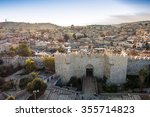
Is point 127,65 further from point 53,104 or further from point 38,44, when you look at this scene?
point 38,44

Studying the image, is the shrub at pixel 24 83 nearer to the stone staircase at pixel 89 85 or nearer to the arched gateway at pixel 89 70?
the stone staircase at pixel 89 85

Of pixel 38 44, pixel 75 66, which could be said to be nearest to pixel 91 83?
pixel 75 66

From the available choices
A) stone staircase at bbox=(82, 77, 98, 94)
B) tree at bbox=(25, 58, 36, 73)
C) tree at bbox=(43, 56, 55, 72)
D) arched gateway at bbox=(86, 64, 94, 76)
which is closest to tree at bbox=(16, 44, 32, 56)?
tree at bbox=(25, 58, 36, 73)

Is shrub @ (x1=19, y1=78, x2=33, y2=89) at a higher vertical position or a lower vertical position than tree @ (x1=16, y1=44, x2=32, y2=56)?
lower

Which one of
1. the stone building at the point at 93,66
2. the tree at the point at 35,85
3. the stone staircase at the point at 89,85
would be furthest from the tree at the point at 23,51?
the tree at the point at 35,85

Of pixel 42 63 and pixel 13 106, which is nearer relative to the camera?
pixel 13 106

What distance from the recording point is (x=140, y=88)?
23.1 feet

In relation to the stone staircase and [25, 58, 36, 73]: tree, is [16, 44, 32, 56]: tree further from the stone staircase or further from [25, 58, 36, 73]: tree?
the stone staircase

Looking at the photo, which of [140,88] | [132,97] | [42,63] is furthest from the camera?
[42,63]

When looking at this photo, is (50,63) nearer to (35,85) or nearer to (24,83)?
(24,83)

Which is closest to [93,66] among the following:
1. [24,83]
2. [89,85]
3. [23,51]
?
[89,85]

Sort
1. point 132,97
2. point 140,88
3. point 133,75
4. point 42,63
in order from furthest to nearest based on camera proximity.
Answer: point 42,63
point 133,75
point 140,88
point 132,97

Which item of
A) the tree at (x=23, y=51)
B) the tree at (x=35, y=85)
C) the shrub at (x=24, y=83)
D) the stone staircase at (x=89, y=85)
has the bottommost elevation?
the stone staircase at (x=89, y=85)

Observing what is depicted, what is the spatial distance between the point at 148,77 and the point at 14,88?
396 centimetres
